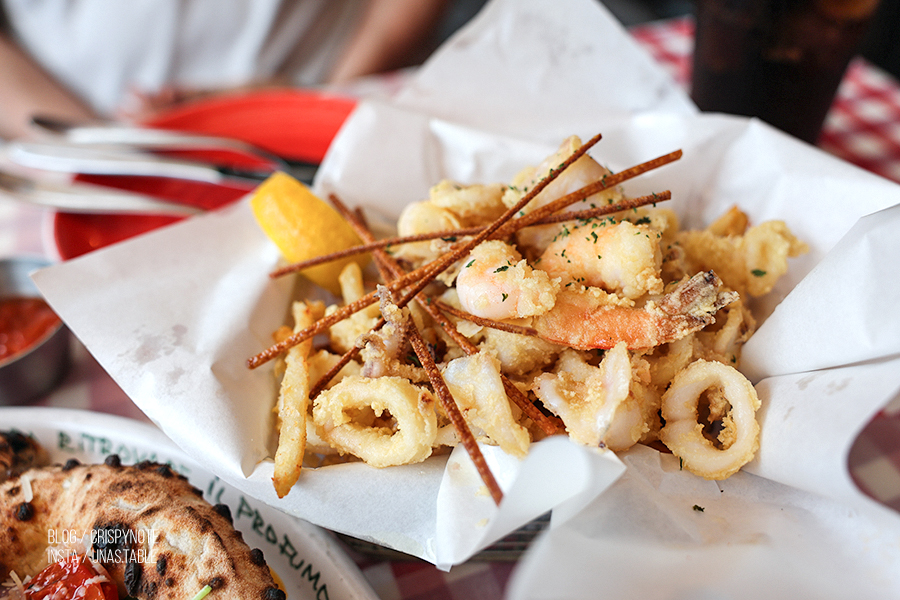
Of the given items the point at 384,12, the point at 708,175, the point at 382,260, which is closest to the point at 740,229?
the point at 708,175

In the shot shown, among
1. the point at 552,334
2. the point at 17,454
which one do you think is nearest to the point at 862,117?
the point at 552,334

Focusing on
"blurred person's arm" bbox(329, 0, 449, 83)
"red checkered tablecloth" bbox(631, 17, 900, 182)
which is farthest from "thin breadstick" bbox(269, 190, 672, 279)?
"blurred person's arm" bbox(329, 0, 449, 83)

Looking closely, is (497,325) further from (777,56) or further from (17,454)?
(777,56)

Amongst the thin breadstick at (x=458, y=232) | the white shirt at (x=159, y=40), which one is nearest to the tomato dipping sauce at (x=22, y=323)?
the thin breadstick at (x=458, y=232)

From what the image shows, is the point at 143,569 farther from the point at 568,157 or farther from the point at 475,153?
the point at 475,153

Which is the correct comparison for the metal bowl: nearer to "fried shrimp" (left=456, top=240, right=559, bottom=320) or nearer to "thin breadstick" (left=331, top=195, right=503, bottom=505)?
"thin breadstick" (left=331, top=195, right=503, bottom=505)
